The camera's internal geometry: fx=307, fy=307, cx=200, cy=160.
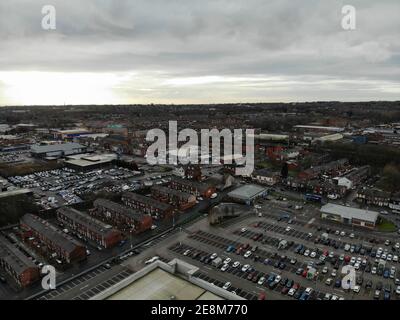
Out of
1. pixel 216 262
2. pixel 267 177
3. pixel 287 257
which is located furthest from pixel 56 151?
pixel 287 257

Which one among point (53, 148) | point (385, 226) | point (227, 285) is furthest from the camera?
point (53, 148)

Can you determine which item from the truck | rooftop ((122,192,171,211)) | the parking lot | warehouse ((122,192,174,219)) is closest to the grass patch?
the parking lot

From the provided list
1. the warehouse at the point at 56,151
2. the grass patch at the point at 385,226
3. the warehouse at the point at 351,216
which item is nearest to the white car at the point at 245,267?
the warehouse at the point at 351,216

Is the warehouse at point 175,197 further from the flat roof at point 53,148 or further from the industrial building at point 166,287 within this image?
the flat roof at point 53,148

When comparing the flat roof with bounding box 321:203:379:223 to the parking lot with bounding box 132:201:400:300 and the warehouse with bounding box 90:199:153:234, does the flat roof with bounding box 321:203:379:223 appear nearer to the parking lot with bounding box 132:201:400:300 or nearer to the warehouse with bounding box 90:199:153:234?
the parking lot with bounding box 132:201:400:300

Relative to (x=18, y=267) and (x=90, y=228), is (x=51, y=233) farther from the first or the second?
(x=18, y=267)
